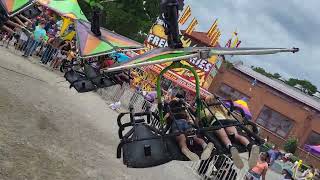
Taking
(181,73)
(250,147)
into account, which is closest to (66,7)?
(250,147)

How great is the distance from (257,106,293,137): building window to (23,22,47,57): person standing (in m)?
24.2

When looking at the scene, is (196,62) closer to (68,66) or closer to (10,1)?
(68,66)

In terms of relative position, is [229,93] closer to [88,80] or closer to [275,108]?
[275,108]

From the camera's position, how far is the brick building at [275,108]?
3891 cm

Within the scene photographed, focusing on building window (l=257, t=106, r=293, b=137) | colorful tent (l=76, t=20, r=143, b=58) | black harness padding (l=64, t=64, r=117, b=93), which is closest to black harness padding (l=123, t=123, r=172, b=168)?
colorful tent (l=76, t=20, r=143, b=58)

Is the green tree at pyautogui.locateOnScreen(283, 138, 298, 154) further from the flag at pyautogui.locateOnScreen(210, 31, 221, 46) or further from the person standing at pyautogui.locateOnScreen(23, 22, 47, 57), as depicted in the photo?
the person standing at pyautogui.locateOnScreen(23, 22, 47, 57)

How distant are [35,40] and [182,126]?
16206mm

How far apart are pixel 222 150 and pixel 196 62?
2074 centimetres

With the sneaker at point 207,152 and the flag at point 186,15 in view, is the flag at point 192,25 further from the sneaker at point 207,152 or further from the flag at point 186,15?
the sneaker at point 207,152

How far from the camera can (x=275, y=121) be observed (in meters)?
40.1

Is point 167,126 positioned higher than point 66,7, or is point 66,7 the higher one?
point 66,7

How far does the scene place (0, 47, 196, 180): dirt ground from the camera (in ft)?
34.3

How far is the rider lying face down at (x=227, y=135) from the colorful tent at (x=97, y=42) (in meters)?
3.14

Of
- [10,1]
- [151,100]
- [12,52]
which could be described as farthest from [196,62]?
[10,1]
